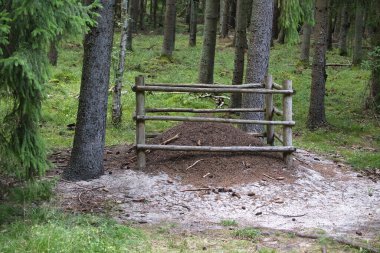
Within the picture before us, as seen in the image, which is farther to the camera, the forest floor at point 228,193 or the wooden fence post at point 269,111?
the wooden fence post at point 269,111

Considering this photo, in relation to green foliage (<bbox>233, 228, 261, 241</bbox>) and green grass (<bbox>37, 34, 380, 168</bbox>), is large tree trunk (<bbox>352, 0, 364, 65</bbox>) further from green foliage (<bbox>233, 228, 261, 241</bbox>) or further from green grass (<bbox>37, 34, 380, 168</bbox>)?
green foliage (<bbox>233, 228, 261, 241</bbox>)

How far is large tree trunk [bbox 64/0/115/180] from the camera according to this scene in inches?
345

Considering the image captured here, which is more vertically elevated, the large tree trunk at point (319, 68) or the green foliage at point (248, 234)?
the large tree trunk at point (319, 68)

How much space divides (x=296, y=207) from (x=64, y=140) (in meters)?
6.16

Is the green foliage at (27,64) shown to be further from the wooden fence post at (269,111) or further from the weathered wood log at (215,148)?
the wooden fence post at (269,111)

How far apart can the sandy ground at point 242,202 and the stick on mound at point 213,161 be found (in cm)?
21

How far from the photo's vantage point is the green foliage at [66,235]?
5.48m

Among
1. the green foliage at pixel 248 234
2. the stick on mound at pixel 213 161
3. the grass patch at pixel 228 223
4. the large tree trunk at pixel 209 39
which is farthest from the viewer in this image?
the large tree trunk at pixel 209 39

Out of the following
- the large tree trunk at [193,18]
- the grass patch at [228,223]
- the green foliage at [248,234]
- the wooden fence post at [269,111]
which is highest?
the large tree trunk at [193,18]

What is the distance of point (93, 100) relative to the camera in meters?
8.90

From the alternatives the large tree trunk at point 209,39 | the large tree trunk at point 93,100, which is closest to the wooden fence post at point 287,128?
the large tree trunk at point 93,100

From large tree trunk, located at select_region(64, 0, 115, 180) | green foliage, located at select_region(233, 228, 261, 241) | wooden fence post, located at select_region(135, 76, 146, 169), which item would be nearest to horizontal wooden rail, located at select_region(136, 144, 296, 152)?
wooden fence post, located at select_region(135, 76, 146, 169)

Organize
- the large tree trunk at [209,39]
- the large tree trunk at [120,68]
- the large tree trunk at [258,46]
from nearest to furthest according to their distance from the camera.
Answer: the large tree trunk at [258,46]
the large tree trunk at [120,68]
the large tree trunk at [209,39]

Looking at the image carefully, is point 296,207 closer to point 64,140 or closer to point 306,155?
point 306,155
